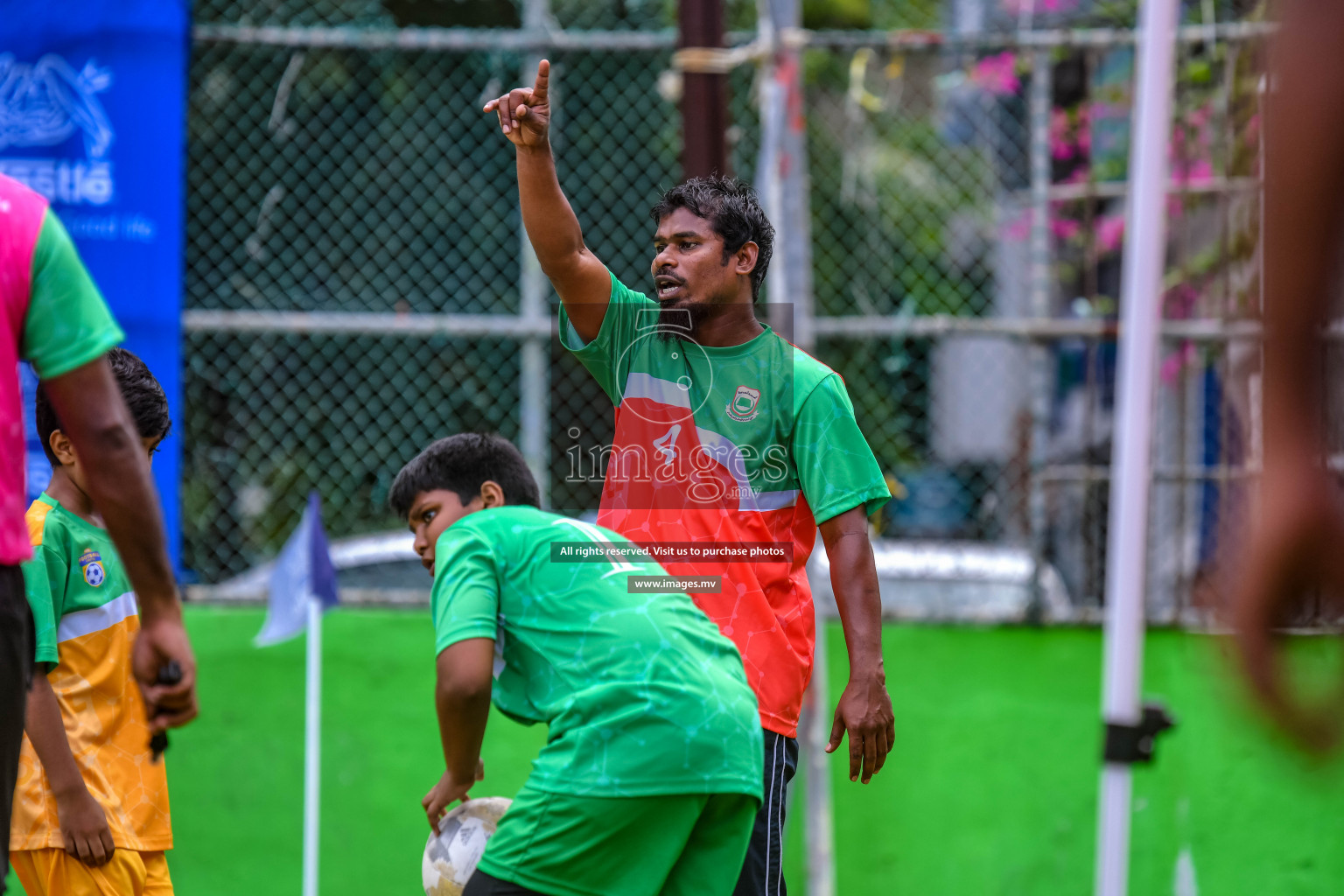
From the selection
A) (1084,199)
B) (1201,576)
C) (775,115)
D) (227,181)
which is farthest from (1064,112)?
(227,181)

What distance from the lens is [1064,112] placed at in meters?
6.38

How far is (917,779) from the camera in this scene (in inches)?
205

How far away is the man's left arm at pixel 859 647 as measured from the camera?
9.56 feet

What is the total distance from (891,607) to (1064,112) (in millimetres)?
2707

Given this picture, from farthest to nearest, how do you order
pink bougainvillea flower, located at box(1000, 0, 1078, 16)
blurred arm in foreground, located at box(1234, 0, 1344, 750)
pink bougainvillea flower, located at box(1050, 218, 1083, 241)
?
pink bougainvillea flower, located at box(1000, 0, 1078, 16), pink bougainvillea flower, located at box(1050, 218, 1083, 241), blurred arm in foreground, located at box(1234, 0, 1344, 750)

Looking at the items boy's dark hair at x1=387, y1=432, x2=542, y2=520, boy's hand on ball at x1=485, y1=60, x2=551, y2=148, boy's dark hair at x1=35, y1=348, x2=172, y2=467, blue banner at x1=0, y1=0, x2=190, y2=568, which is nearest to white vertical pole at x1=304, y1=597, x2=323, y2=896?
blue banner at x1=0, y1=0, x2=190, y2=568

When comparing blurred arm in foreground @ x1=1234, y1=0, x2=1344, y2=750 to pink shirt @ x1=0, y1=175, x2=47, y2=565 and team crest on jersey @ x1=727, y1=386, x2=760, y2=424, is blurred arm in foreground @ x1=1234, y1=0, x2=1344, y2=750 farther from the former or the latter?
team crest on jersey @ x1=727, y1=386, x2=760, y2=424

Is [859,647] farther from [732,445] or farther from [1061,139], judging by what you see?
[1061,139]

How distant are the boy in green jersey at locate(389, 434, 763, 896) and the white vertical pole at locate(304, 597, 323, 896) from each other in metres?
2.22

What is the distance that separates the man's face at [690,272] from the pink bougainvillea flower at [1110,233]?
11.9 ft

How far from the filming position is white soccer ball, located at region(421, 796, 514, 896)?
2760mm

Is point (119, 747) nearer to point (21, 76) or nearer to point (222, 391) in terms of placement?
point (222, 391)

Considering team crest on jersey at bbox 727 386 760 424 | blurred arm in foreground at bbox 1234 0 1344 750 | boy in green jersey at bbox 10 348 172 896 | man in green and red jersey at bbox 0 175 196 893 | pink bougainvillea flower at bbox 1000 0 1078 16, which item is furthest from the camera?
pink bougainvillea flower at bbox 1000 0 1078 16

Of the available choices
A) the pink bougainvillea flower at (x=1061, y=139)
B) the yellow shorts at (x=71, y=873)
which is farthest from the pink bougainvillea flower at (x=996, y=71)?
the yellow shorts at (x=71, y=873)
